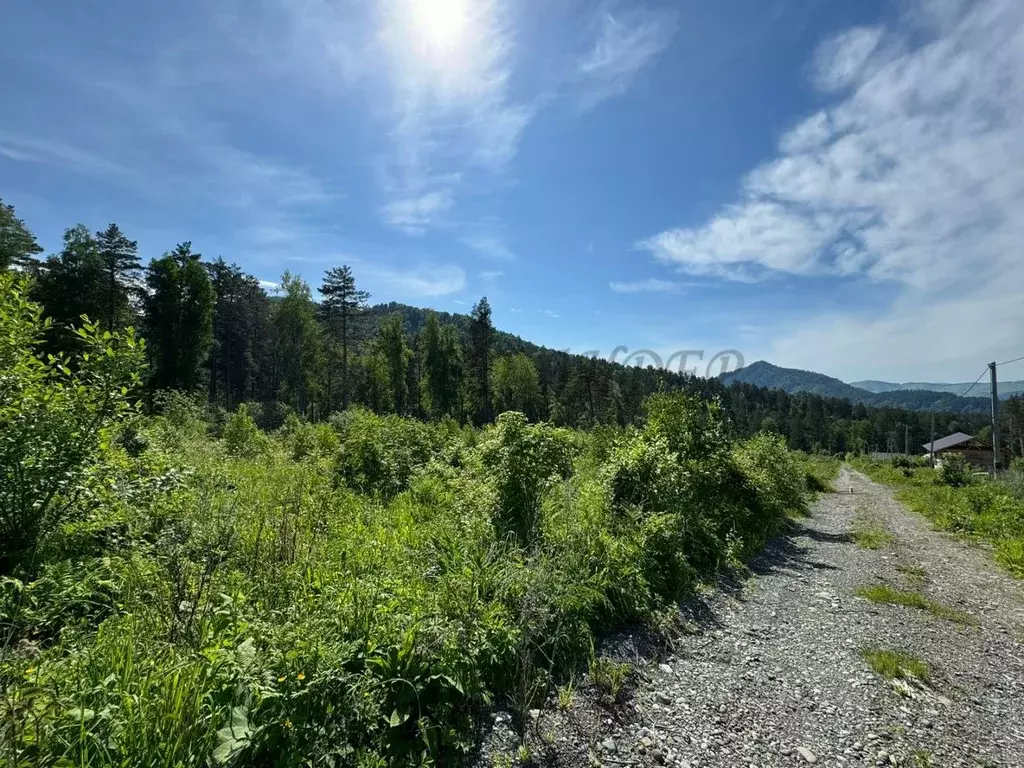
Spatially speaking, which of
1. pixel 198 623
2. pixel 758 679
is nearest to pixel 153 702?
pixel 198 623

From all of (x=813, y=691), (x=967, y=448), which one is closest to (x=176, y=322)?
(x=813, y=691)

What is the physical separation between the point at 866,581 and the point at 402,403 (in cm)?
4799

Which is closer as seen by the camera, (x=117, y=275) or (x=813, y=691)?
(x=813, y=691)

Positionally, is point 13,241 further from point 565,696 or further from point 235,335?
point 565,696

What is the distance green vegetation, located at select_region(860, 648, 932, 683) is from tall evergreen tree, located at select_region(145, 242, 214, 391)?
3576cm

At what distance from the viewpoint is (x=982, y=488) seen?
53.2 feet

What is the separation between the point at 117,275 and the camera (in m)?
31.6

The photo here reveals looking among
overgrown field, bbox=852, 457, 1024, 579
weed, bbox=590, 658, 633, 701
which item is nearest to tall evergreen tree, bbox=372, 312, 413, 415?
overgrown field, bbox=852, 457, 1024, 579

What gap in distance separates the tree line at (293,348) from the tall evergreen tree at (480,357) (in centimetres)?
12

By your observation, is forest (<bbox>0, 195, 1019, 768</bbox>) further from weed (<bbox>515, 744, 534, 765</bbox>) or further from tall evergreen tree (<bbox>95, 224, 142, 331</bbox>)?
tall evergreen tree (<bbox>95, 224, 142, 331</bbox>)

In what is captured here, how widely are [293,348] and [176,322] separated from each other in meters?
12.2

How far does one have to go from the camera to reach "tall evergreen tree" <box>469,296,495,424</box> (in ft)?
165

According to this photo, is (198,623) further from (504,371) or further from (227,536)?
(504,371)

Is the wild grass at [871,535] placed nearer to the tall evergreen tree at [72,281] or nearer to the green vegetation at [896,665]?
the green vegetation at [896,665]
